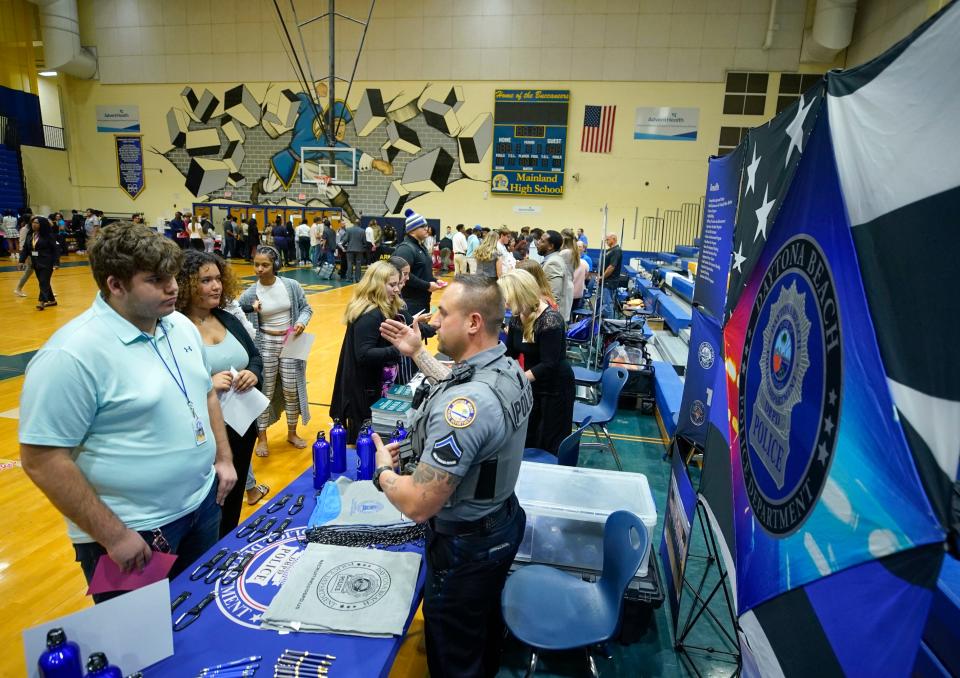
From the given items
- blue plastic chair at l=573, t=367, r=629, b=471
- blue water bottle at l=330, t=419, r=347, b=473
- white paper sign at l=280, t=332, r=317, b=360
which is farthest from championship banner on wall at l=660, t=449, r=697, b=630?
white paper sign at l=280, t=332, r=317, b=360

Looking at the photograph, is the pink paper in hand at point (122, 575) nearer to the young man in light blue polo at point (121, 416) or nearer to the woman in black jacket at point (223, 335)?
the young man in light blue polo at point (121, 416)

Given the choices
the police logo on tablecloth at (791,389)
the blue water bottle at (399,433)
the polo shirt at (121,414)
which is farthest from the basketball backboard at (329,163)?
the police logo on tablecloth at (791,389)

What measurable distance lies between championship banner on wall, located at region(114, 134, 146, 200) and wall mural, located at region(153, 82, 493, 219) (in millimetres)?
1121

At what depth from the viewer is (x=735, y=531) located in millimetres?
1728

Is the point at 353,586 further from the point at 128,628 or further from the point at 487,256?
the point at 487,256

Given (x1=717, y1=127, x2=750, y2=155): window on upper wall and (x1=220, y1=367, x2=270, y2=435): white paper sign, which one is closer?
(x1=220, y1=367, x2=270, y2=435): white paper sign

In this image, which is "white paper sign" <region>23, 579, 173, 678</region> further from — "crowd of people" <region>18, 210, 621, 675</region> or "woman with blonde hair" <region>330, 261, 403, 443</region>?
"woman with blonde hair" <region>330, 261, 403, 443</region>

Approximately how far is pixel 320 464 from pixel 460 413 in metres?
1.17

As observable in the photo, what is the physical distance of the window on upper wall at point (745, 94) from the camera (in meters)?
15.7

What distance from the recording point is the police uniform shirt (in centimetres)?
158

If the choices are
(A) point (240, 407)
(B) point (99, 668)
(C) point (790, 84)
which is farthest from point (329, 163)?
(B) point (99, 668)

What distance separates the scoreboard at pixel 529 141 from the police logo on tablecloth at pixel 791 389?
54.8 feet

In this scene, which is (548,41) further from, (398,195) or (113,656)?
(113,656)

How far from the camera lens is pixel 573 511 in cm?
285
